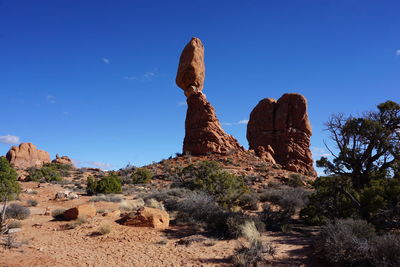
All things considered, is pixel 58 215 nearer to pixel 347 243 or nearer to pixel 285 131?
pixel 347 243

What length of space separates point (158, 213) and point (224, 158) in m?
22.1

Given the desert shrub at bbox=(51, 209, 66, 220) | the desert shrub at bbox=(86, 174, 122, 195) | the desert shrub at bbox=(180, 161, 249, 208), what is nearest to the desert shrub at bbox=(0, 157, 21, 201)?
the desert shrub at bbox=(51, 209, 66, 220)

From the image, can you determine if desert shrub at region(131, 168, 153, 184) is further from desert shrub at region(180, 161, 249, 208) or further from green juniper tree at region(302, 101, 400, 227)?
green juniper tree at region(302, 101, 400, 227)

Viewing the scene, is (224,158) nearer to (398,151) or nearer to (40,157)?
(398,151)

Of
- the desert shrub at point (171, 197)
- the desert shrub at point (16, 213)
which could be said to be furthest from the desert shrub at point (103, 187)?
the desert shrub at point (16, 213)

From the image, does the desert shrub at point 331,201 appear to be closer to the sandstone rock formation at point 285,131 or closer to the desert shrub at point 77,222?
the desert shrub at point 77,222

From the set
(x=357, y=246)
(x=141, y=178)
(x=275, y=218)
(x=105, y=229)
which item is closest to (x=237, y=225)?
(x=275, y=218)

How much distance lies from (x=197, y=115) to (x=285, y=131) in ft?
47.7

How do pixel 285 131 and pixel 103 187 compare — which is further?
pixel 285 131

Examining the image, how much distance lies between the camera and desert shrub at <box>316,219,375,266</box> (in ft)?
22.4

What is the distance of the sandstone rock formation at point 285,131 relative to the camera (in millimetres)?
40966

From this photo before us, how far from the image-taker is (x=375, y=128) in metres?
11.0

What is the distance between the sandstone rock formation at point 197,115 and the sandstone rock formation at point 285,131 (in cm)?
658

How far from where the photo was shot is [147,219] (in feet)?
36.7
